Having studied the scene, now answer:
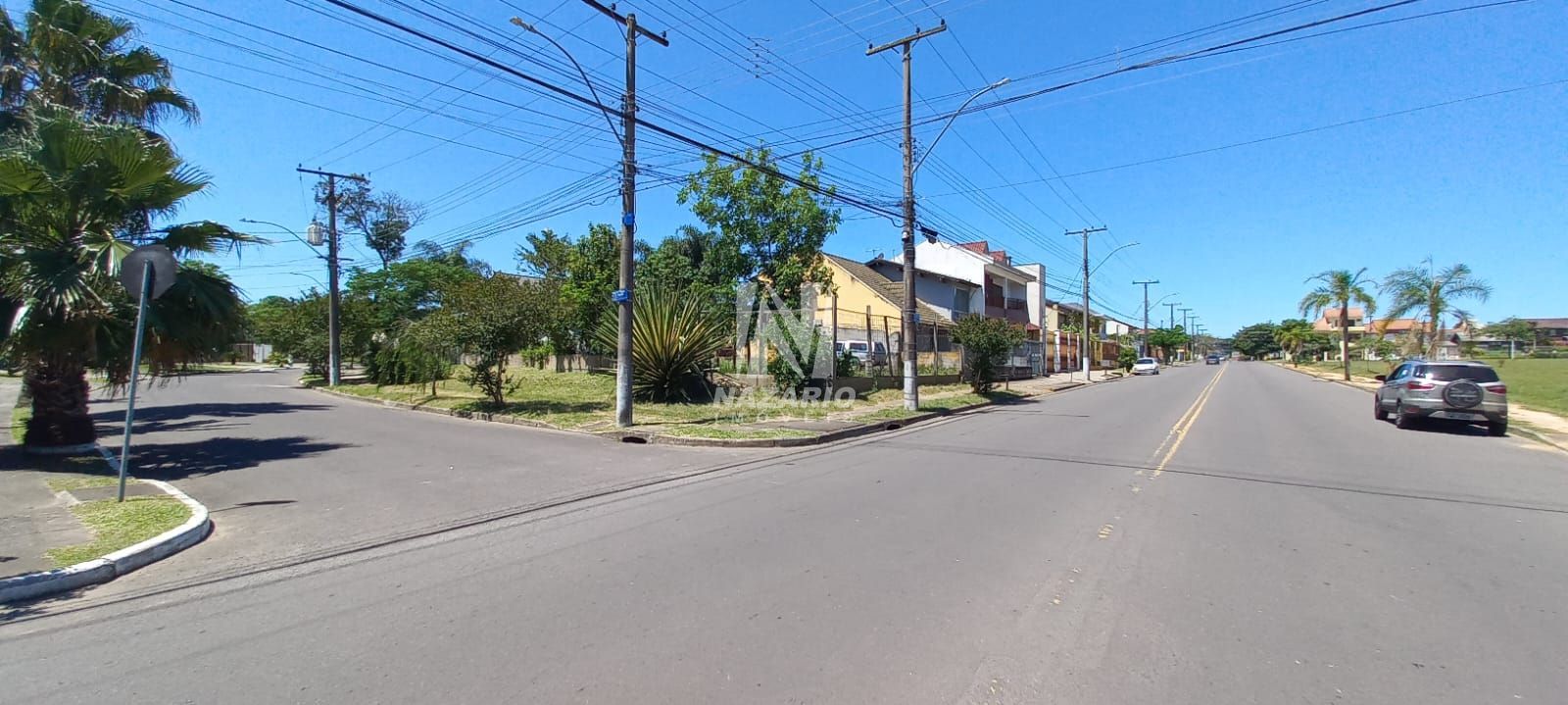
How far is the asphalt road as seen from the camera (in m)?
3.50

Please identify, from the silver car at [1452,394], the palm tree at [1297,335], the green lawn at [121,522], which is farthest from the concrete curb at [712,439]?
the palm tree at [1297,335]

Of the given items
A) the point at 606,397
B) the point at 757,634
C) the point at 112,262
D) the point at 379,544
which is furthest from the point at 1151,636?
the point at 606,397

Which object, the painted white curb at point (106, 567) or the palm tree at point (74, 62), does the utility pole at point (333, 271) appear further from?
the painted white curb at point (106, 567)

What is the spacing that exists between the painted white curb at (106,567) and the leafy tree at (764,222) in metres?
22.0

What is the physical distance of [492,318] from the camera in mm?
16891

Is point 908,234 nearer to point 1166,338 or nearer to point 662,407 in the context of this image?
point 662,407

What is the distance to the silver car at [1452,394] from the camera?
1394 cm

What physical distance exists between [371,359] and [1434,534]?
32919mm

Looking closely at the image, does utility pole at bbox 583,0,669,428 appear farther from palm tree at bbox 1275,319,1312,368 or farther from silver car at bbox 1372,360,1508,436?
palm tree at bbox 1275,319,1312,368

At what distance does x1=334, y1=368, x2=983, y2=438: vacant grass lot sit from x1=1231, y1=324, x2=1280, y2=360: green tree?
414 feet

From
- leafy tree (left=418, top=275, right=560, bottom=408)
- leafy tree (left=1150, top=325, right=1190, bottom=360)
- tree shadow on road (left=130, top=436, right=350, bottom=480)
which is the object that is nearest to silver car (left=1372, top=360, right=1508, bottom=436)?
leafy tree (left=418, top=275, right=560, bottom=408)

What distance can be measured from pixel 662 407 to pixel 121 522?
41.1 ft

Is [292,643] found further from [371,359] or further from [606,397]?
[371,359]

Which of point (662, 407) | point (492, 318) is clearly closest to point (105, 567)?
point (492, 318)
